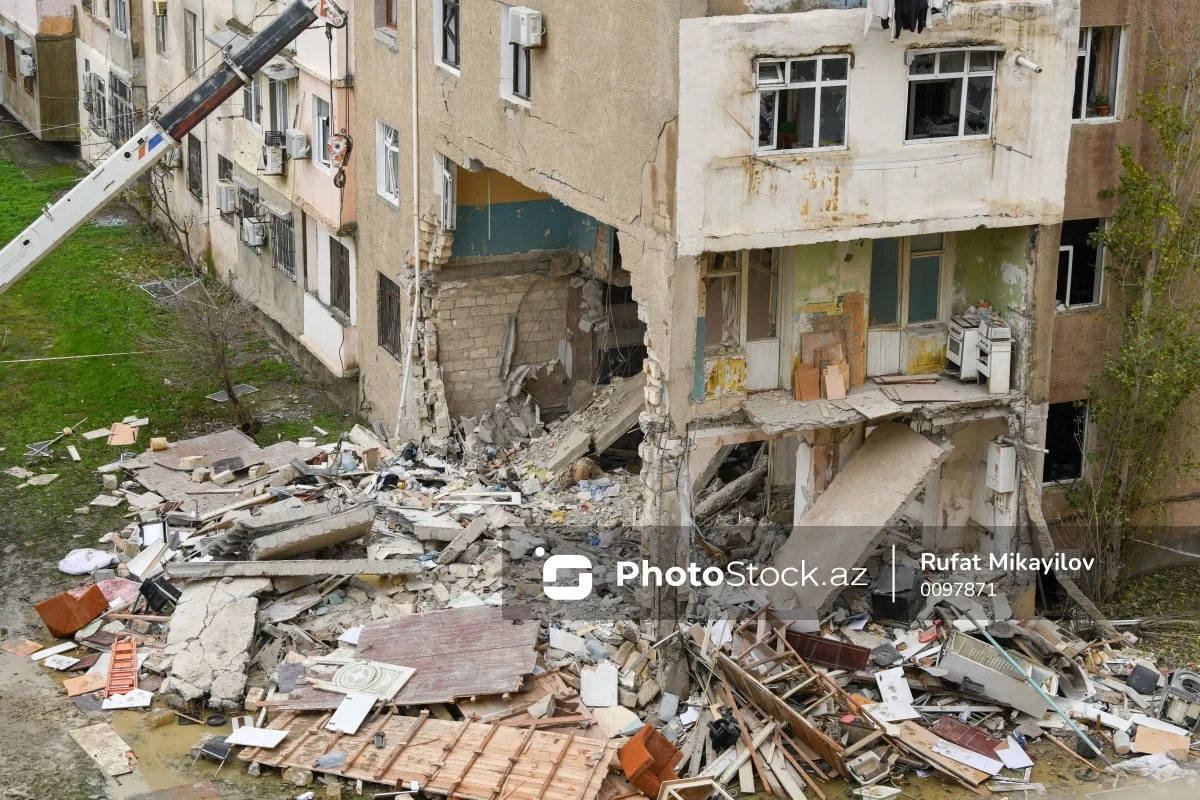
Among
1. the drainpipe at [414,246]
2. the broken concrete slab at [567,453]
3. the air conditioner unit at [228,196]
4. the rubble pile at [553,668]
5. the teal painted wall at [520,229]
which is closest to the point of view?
the rubble pile at [553,668]

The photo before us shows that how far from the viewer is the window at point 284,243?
2905 cm

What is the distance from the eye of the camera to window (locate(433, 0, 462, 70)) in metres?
22.7

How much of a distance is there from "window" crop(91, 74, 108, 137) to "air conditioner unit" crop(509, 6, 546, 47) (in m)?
20.7

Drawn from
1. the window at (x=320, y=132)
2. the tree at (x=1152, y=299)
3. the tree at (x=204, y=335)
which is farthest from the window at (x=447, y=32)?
the tree at (x=1152, y=299)

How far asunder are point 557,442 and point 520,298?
2447mm

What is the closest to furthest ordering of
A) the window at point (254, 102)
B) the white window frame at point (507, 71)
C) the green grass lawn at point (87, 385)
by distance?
the white window frame at point (507, 71)
the green grass lawn at point (87, 385)
the window at point (254, 102)

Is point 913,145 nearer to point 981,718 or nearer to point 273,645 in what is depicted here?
point 981,718

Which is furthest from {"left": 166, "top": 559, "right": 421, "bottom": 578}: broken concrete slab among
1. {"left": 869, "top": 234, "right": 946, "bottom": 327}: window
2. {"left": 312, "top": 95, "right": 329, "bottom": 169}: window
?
{"left": 312, "top": 95, "right": 329, "bottom": 169}: window

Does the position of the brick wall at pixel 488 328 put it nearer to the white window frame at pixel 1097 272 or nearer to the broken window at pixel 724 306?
the broken window at pixel 724 306

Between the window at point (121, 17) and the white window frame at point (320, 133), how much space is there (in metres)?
11.0

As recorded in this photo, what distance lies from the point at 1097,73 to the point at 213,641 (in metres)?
13.2

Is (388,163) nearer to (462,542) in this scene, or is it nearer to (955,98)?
(462,542)

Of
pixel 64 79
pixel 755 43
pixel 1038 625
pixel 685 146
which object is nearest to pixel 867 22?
pixel 755 43

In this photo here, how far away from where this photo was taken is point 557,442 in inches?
956
